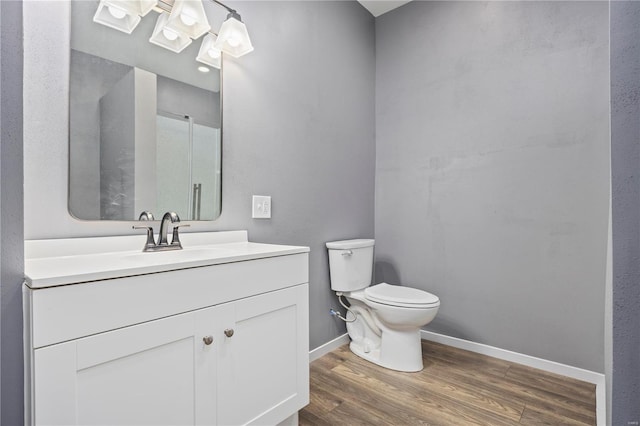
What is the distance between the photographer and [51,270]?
2.79 feet

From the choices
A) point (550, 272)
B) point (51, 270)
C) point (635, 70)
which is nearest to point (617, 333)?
point (635, 70)

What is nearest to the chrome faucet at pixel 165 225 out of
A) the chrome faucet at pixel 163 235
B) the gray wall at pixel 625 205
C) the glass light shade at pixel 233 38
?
the chrome faucet at pixel 163 235

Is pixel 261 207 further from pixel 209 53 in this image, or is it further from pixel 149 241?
pixel 209 53

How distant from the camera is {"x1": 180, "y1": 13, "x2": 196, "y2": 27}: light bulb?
143cm

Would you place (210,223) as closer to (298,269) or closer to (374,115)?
(298,269)

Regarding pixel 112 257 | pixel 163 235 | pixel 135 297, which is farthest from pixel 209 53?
pixel 135 297

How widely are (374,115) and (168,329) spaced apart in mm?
2271

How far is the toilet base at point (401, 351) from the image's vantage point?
1.94 m

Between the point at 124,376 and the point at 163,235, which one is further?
the point at 163,235

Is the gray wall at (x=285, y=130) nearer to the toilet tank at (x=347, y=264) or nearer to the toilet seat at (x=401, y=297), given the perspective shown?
the toilet tank at (x=347, y=264)

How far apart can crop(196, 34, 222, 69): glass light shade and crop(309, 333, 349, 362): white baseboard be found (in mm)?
1747

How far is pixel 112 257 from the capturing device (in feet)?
3.78

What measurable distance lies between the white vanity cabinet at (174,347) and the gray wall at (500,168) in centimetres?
137

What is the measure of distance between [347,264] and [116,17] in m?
1.73
